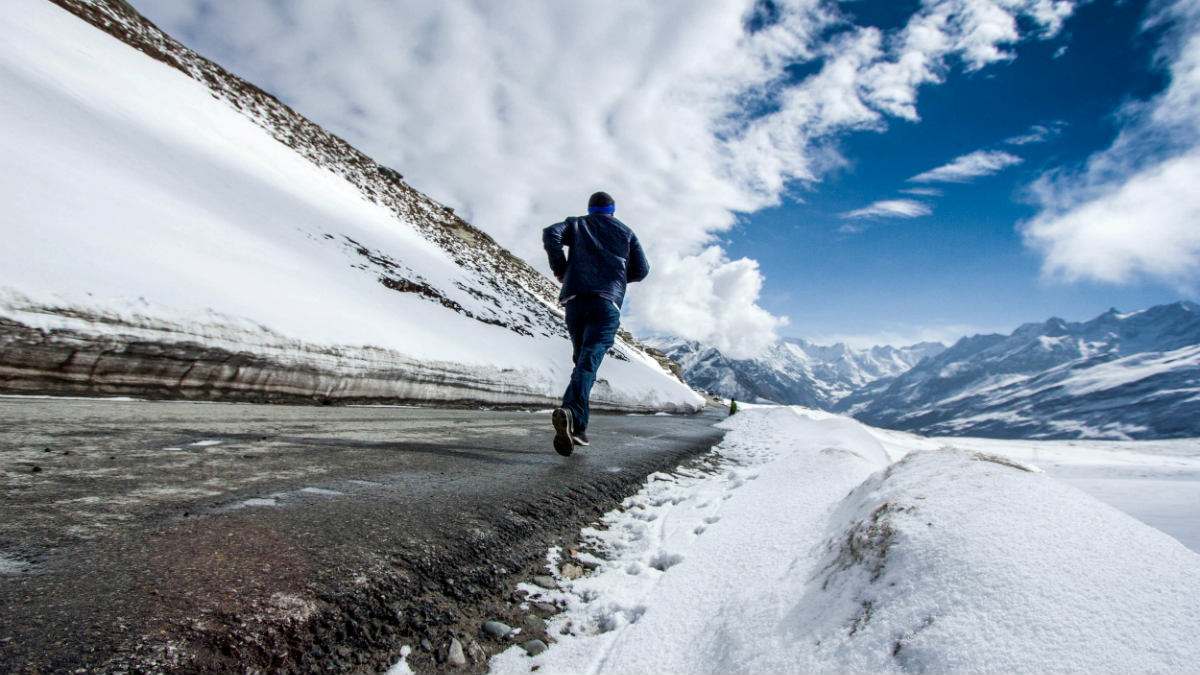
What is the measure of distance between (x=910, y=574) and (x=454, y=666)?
1.24 m

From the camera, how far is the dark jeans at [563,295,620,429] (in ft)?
14.3

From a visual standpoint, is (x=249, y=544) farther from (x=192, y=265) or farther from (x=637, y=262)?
(x=192, y=265)

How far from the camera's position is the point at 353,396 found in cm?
820

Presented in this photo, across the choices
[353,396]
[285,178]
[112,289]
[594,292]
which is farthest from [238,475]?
[285,178]

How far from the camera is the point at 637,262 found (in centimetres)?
502

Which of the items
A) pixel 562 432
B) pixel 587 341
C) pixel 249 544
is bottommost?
pixel 249 544

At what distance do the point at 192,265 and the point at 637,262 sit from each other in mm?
6404

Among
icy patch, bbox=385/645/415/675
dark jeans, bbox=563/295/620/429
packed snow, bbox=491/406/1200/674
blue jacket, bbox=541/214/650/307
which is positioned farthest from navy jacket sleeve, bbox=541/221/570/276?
icy patch, bbox=385/645/415/675

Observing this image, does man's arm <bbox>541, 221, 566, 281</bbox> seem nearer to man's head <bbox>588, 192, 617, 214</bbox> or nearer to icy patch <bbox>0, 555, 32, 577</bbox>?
man's head <bbox>588, 192, 617, 214</bbox>

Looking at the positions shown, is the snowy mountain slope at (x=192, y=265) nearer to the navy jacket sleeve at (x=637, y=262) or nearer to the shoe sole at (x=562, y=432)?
the shoe sole at (x=562, y=432)

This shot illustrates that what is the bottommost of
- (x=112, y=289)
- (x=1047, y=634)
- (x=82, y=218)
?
(x=1047, y=634)

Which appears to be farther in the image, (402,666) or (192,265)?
(192,265)

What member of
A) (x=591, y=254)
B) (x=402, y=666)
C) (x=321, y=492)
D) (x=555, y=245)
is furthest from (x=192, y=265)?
(x=402, y=666)

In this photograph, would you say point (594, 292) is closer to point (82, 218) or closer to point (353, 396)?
point (353, 396)
